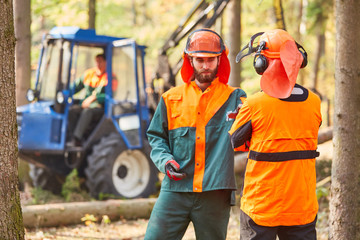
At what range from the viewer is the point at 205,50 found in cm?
400

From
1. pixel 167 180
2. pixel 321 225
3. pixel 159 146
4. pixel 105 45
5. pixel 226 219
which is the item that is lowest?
pixel 321 225

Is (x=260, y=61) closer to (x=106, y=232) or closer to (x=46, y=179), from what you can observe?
(x=106, y=232)

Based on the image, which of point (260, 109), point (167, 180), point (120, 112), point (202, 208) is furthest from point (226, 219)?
point (120, 112)

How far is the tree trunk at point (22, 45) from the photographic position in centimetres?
939

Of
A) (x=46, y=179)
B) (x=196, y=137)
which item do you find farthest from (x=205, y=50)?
(x=46, y=179)

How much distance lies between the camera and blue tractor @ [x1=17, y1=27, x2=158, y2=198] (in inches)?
356

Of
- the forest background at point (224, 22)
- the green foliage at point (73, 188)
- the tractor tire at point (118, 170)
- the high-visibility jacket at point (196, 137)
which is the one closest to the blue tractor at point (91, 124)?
the tractor tire at point (118, 170)

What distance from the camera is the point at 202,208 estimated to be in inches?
154

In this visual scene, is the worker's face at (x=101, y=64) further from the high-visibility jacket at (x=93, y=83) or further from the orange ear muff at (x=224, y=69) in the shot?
the orange ear muff at (x=224, y=69)

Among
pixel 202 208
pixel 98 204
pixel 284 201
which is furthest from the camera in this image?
pixel 98 204

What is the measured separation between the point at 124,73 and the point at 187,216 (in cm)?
598

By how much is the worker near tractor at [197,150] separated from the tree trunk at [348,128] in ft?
3.83

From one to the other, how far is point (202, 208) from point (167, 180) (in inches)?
12.9

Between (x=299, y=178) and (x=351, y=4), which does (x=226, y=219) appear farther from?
(x=351, y=4)
